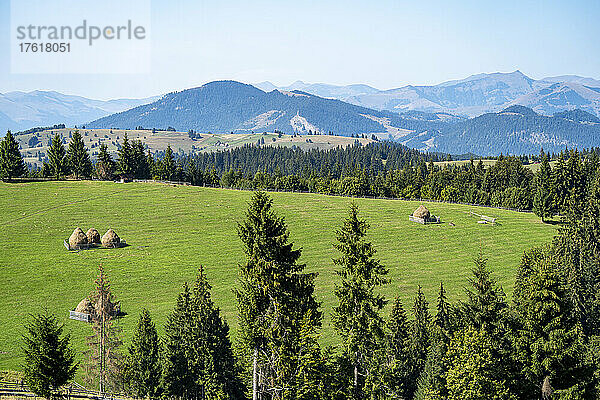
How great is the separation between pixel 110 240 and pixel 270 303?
6063 centimetres

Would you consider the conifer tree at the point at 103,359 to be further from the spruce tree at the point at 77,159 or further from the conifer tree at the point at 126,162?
the spruce tree at the point at 77,159

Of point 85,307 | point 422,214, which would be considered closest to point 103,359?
point 85,307

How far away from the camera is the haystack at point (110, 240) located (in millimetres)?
78562

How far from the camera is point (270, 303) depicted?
84.2ft

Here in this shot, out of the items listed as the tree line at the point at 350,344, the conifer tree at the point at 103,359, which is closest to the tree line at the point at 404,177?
the conifer tree at the point at 103,359

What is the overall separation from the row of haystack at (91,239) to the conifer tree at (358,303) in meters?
58.7

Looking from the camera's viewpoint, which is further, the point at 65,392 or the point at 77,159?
the point at 77,159

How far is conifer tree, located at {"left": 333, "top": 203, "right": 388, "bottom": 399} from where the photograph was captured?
29375 millimetres

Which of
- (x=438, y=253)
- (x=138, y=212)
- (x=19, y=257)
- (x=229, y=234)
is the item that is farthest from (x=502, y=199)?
(x=19, y=257)

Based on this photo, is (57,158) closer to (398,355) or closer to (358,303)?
(398,355)

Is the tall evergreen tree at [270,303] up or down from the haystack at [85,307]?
up

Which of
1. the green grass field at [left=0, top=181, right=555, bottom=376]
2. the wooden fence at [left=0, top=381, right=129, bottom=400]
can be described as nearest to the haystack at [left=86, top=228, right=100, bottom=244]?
the green grass field at [left=0, top=181, right=555, bottom=376]

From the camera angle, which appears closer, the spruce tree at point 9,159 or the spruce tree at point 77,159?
the spruce tree at point 9,159

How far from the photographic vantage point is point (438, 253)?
82625mm
